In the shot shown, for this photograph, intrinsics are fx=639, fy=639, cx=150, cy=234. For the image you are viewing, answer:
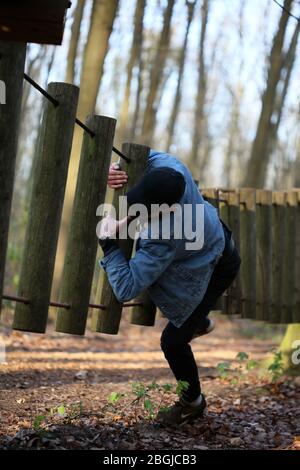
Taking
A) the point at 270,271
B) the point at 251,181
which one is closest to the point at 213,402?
the point at 270,271

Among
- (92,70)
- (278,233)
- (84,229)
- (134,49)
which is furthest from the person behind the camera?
(134,49)

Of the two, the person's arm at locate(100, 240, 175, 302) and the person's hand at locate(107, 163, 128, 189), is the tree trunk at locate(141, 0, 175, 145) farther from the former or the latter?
the person's arm at locate(100, 240, 175, 302)

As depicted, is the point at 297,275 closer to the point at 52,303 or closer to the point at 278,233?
the point at 278,233

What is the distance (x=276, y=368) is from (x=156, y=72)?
42.2ft

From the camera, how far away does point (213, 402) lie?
5.67 metres

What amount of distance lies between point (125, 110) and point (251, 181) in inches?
179

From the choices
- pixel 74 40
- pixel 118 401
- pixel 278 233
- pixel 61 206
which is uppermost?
pixel 74 40

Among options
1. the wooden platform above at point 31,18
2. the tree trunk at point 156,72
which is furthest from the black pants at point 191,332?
the tree trunk at point 156,72

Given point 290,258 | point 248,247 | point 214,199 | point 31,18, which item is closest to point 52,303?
point 31,18

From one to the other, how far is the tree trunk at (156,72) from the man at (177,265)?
39.7 feet

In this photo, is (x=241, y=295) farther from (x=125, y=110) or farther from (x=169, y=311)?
(x=125, y=110)

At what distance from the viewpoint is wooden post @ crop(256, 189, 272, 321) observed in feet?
21.0

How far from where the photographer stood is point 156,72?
17.9m

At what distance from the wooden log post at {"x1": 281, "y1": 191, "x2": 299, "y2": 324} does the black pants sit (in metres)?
2.18
